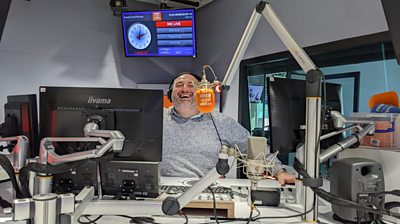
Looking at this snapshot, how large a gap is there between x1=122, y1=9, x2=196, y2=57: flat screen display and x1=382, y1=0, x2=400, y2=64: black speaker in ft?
9.61

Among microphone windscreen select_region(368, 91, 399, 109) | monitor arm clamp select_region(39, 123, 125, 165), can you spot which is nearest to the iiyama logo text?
monitor arm clamp select_region(39, 123, 125, 165)

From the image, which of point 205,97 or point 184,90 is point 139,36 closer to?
point 184,90

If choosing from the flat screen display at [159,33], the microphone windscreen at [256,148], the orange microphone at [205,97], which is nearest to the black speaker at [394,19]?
the microphone windscreen at [256,148]

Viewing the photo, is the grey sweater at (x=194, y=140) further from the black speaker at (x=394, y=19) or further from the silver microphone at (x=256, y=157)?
the black speaker at (x=394, y=19)

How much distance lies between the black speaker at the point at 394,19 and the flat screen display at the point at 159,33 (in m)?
2.93

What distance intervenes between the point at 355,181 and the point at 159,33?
9.87 ft

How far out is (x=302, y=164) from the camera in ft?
3.64

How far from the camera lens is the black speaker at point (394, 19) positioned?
2.28ft

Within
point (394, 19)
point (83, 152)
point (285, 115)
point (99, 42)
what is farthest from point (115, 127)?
point (99, 42)

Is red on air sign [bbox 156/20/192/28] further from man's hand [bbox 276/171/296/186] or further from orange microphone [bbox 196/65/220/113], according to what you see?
orange microphone [bbox 196/65/220/113]

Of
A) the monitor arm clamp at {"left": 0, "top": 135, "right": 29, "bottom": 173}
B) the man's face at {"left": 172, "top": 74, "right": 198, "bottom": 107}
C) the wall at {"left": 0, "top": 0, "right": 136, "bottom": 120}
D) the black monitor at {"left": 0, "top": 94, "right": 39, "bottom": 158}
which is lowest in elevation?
the monitor arm clamp at {"left": 0, "top": 135, "right": 29, "bottom": 173}

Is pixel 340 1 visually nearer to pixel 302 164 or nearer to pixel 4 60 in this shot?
pixel 302 164

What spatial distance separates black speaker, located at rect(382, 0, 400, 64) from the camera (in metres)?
0.70

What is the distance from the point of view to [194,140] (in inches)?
88.8
